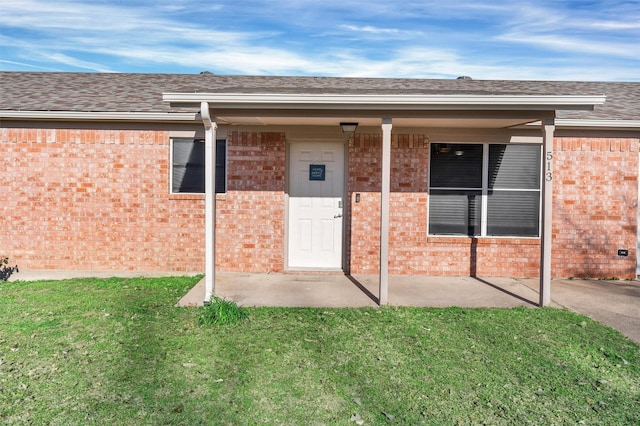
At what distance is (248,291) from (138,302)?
5.03ft

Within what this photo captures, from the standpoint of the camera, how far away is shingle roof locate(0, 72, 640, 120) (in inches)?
332

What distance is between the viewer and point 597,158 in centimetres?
825

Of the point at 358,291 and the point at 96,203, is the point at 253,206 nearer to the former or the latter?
the point at 358,291

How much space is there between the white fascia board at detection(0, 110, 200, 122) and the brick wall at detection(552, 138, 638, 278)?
255 inches

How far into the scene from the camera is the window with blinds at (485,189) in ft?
27.5

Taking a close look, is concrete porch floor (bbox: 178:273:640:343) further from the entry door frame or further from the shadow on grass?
the entry door frame

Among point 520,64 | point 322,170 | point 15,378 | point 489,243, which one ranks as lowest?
point 15,378

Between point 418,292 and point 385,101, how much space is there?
9.44ft

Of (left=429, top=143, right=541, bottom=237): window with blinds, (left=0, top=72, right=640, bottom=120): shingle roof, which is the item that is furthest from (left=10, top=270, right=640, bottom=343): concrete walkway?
(left=0, top=72, right=640, bottom=120): shingle roof

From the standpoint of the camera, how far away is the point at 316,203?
8.57 m

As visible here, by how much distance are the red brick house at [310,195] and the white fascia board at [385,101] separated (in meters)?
2.05

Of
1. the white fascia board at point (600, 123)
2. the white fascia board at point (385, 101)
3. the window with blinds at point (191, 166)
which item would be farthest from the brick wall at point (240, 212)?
the white fascia board at point (385, 101)

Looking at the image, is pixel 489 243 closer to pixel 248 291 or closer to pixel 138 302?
pixel 248 291

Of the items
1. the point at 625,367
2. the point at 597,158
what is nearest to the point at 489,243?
the point at 597,158
